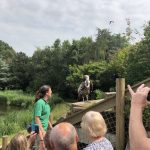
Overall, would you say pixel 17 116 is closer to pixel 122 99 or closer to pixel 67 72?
pixel 122 99

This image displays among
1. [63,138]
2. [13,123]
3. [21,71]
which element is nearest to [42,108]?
[63,138]

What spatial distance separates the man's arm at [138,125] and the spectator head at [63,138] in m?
0.87

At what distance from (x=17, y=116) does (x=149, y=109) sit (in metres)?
10.5

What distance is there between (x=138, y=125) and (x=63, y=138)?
974 millimetres

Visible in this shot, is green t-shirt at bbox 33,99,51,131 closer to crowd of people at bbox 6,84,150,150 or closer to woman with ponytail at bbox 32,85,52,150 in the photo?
woman with ponytail at bbox 32,85,52,150

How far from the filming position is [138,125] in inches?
75.1

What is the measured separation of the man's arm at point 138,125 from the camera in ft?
6.21

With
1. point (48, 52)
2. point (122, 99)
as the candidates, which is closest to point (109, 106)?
point (122, 99)

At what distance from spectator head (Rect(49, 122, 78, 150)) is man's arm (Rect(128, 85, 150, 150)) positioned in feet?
2.86

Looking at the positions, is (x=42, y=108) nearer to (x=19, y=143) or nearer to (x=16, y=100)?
(x=19, y=143)

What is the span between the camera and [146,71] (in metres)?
11.9

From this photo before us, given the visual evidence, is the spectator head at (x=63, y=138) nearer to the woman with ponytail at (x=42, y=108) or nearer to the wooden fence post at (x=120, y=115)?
the woman with ponytail at (x=42, y=108)

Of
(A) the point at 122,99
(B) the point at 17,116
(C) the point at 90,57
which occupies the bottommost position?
(B) the point at 17,116

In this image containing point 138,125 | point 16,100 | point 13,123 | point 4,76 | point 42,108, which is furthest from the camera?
point 4,76
